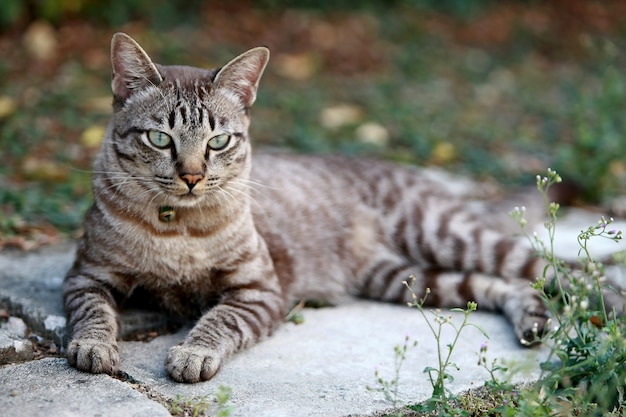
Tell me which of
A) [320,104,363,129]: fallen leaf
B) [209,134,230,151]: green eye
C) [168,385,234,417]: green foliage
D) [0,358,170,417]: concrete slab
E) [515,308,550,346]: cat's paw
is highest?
[320,104,363,129]: fallen leaf

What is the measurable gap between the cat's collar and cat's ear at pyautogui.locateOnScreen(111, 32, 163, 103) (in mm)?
538

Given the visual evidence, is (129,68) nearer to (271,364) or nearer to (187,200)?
(187,200)

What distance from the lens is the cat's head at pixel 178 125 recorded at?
369 centimetres

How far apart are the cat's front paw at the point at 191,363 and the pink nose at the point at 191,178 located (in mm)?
695

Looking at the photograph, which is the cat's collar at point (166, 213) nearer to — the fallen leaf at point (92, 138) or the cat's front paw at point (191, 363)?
the cat's front paw at point (191, 363)

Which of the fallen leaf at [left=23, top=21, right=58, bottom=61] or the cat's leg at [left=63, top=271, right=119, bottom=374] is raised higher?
the fallen leaf at [left=23, top=21, right=58, bottom=61]

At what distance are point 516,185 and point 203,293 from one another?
3225 millimetres

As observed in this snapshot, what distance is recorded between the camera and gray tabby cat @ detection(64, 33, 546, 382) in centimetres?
367

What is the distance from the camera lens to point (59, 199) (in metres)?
5.53

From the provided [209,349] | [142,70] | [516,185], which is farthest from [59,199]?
[516,185]

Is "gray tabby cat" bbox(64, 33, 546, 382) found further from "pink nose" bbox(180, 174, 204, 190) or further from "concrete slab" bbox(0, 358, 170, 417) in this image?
"concrete slab" bbox(0, 358, 170, 417)

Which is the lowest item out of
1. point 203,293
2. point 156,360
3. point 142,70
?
point 156,360

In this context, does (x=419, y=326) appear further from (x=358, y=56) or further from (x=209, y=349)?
(x=358, y=56)

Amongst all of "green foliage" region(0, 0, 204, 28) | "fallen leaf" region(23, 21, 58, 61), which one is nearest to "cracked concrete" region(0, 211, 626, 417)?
"fallen leaf" region(23, 21, 58, 61)
